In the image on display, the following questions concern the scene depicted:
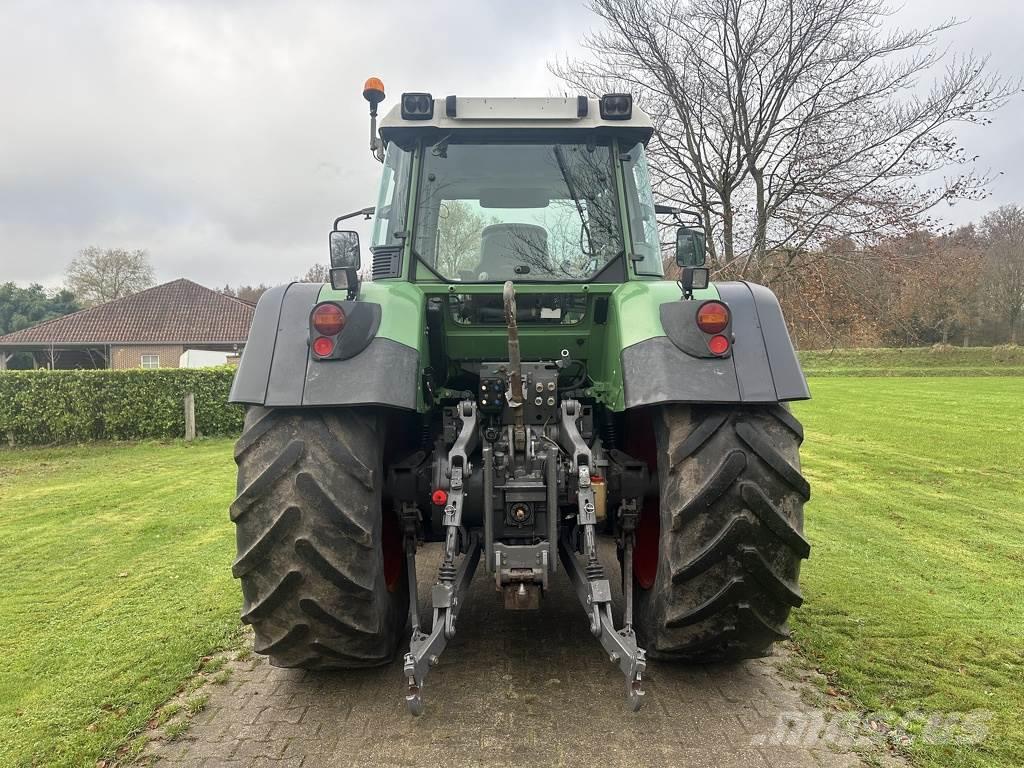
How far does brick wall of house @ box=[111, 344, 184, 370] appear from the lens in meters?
33.0

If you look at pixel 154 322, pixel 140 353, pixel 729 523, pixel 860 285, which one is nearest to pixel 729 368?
pixel 729 523

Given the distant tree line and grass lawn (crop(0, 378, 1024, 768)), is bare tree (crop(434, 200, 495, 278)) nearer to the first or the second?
grass lawn (crop(0, 378, 1024, 768))

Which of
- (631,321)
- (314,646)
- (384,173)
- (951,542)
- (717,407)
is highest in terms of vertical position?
(384,173)

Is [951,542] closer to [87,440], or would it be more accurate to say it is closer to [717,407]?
[717,407]

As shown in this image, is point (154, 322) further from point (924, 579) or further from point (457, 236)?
point (924, 579)

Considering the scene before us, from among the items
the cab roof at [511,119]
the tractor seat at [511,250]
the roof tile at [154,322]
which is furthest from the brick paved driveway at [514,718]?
the roof tile at [154,322]

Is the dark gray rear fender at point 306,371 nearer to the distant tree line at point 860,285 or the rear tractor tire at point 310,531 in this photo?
the rear tractor tire at point 310,531

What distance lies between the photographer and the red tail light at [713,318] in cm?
286

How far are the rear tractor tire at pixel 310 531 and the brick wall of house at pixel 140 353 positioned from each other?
3367cm

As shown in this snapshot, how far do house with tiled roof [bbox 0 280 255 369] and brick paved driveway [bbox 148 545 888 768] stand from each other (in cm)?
3166

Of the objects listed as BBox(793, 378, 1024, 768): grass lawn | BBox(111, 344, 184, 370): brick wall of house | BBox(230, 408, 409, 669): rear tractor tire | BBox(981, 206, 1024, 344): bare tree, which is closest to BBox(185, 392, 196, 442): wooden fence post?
BBox(793, 378, 1024, 768): grass lawn

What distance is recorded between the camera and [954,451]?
10820 mm

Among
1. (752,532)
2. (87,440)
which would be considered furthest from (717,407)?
(87,440)

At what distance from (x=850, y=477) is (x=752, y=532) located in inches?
288
